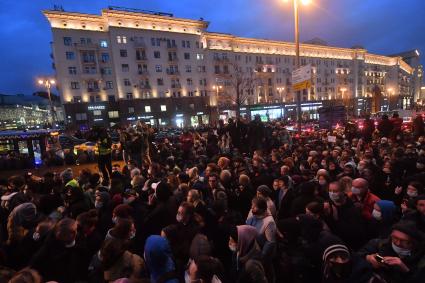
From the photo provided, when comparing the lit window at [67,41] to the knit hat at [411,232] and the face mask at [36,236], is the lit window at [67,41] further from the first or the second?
the knit hat at [411,232]

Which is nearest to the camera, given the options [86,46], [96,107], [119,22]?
[86,46]

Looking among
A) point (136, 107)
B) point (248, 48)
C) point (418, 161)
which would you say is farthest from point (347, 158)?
point (248, 48)

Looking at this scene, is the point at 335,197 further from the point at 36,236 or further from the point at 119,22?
the point at 119,22

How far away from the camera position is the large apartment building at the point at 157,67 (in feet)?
151

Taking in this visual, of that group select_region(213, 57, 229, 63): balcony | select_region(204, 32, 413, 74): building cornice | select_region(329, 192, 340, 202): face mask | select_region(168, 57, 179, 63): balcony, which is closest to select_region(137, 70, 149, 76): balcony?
select_region(168, 57, 179, 63): balcony

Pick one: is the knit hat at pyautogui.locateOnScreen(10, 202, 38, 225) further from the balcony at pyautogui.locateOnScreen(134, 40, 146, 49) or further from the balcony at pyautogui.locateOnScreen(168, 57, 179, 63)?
the balcony at pyautogui.locateOnScreen(168, 57, 179, 63)

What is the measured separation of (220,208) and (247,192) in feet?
4.39

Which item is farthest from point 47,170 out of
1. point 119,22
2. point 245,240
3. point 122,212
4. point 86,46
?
point 119,22

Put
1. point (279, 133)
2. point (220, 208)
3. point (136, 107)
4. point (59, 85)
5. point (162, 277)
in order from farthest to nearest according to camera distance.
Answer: point (136, 107)
point (59, 85)
point (279, 133)
point (220, 208)
point (162, 277)

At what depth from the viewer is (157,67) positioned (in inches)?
2101

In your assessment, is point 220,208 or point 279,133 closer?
point 220,208

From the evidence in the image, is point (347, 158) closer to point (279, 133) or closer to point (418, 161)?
point (418, 161)

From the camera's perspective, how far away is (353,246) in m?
3.61

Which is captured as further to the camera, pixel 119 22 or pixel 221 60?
pixel 221 60
